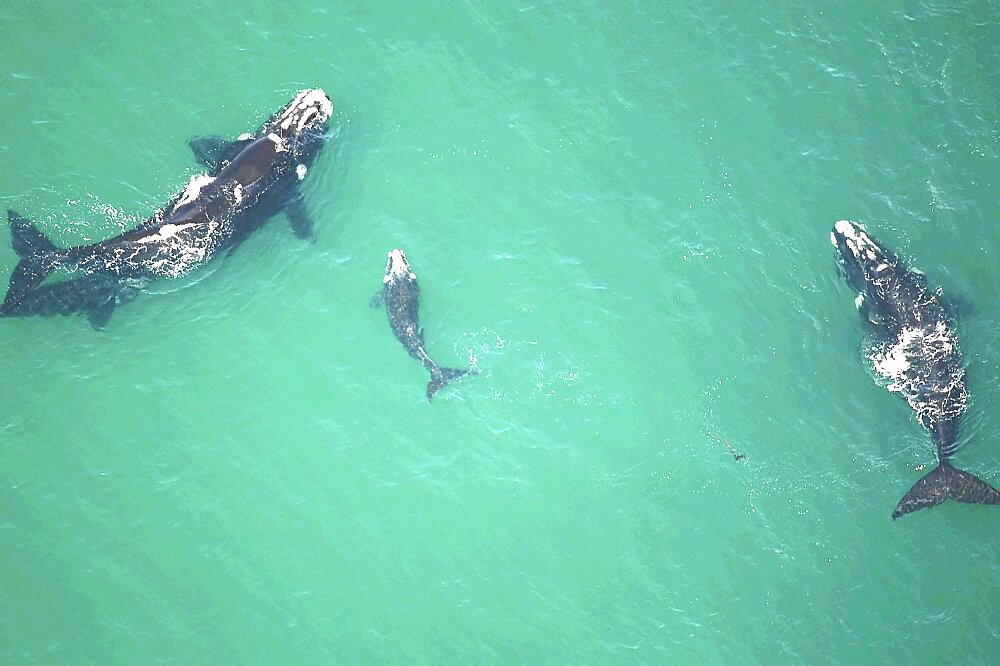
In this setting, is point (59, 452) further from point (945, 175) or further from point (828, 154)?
point (945, 175)

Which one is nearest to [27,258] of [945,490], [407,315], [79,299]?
[79,299]

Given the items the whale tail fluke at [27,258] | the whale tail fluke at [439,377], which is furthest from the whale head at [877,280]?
the whale tail fluke at [27,258]

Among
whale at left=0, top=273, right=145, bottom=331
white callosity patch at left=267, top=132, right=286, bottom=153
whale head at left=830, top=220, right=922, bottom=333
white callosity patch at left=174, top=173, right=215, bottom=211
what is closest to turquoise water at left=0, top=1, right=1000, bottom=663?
white callosity patch at left=174, top=173, right=215, bottom=211

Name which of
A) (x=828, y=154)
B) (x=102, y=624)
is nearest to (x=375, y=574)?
(x=102, y=624)

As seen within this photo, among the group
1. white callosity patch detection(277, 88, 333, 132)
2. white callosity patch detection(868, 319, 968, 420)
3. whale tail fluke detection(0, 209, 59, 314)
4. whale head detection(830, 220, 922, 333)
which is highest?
white callosity patch detection(277, 88, 333, 132)

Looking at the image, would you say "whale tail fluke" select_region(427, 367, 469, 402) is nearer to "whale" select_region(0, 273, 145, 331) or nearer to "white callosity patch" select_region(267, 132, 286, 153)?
"white callosity patch" select_region(267, 132, 286, 153)
